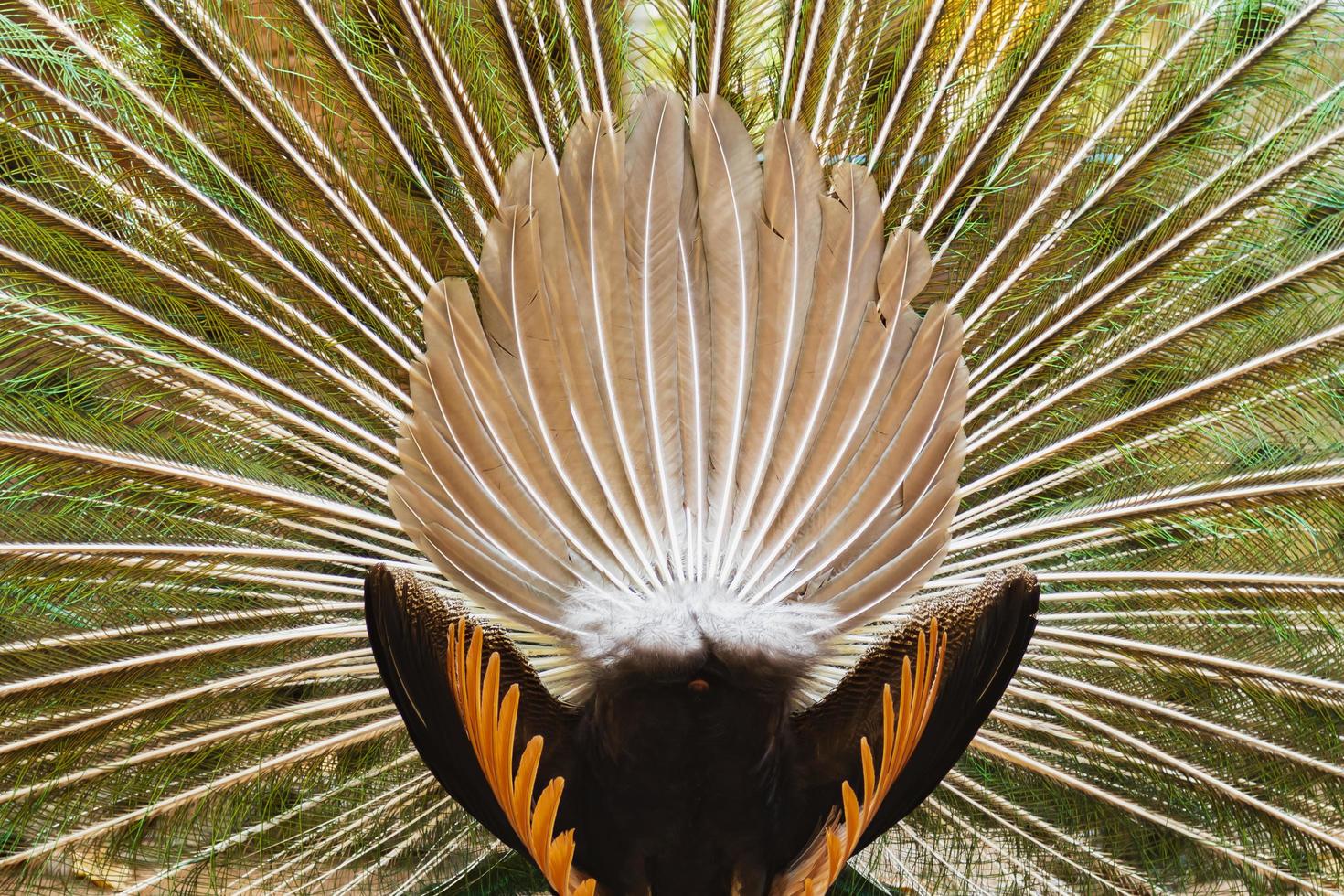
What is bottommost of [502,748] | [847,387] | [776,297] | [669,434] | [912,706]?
[502,748]

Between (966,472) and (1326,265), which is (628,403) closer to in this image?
(966,472)

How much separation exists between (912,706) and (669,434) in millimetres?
541

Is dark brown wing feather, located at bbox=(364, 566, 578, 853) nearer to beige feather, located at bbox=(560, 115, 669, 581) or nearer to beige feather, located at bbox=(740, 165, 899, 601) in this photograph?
beige feather, located at bbox=(560, 115, 669, 581)

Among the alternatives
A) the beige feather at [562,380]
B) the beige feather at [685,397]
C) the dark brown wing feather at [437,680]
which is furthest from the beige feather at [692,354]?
the dark brown wing feather at [437,680]

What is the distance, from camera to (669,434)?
1795 millimetres

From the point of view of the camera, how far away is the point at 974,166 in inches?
84.7

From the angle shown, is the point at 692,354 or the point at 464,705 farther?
the point at 692,354

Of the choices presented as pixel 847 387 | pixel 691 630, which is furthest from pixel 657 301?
pixel 691 630

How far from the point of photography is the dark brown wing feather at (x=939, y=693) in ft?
5.57

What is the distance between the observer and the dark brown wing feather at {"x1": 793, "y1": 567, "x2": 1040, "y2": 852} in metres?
1.70

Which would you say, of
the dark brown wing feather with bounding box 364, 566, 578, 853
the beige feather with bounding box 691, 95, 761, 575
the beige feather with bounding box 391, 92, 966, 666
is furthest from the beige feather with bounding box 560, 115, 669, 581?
the dark brown wing feather with bounding box 364, 566, 578, 853

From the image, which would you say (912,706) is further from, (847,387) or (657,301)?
(657,301)

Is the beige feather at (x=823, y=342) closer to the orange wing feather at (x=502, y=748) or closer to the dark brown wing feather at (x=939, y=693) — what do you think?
the dark brown wing feather at (x=939, y=693)

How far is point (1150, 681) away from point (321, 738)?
1.62m
